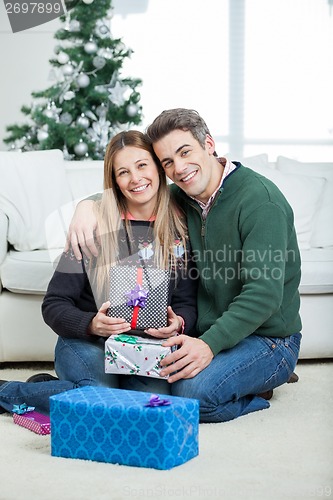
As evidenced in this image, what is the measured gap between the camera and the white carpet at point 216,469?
4.71 ft

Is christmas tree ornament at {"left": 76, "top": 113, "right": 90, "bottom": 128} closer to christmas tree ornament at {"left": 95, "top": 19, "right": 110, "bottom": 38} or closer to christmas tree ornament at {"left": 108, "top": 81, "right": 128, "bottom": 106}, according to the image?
christmas tree ornament at {"left": 108, "top": 81, "right": 128, "bottom": 106}

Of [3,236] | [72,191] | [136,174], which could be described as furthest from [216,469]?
[72,191]

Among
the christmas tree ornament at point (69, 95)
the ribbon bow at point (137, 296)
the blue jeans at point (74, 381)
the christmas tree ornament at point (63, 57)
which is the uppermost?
the christmas tree ornament at point (63, 57)

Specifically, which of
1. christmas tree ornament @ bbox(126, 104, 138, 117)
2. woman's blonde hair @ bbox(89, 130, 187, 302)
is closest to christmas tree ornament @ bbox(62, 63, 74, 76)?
christmas tree ornament @ bbox(126, 104, 138, 117)

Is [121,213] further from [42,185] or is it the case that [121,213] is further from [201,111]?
[201,111]

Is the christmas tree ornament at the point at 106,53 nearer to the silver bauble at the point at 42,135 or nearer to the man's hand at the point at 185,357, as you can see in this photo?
the silver bauble at the point at 42,135

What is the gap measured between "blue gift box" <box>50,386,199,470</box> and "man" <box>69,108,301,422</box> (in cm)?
27

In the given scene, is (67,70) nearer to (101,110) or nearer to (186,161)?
(101,110)

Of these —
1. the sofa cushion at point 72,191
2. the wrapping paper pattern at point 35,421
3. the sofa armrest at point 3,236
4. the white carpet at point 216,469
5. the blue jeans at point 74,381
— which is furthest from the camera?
the sofa cushion at point 72,191

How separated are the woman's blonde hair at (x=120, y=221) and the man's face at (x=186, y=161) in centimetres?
7

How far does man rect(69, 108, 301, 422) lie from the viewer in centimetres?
189

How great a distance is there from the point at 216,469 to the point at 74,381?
1.82ft

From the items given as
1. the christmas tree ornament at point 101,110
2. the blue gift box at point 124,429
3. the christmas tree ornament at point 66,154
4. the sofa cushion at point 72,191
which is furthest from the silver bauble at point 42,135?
the blue gift box at point 124,429

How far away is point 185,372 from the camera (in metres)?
1.90
